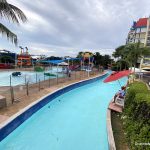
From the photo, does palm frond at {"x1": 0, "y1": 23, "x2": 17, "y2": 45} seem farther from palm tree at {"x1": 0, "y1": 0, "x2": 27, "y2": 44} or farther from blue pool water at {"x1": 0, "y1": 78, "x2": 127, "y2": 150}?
blue pool water at {"x1": 0, "y1": 78, "x2": 127, "y2": 150}

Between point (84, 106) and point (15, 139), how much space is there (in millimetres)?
6496

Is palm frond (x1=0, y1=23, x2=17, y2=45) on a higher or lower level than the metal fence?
higher

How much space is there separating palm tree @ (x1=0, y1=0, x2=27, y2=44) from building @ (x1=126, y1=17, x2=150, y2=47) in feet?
169

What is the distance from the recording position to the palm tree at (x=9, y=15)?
6973 mm

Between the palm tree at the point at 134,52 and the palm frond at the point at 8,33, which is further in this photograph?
the palm tree at the point at 134,52

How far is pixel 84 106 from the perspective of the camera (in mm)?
12312

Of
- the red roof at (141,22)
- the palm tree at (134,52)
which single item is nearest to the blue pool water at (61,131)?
the palm tree at (134,52)

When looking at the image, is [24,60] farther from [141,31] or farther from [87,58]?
[141,31]

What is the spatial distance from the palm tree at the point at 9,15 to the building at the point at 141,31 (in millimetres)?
51561

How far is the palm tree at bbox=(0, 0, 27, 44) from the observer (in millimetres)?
6973

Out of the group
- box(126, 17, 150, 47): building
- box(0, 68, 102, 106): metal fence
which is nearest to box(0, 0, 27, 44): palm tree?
box(0, 68, 102, 106): metal fence

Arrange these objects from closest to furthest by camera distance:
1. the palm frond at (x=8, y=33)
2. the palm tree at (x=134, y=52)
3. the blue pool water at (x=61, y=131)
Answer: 1. the blue pool water at (x=61, y=131)
2. the palm frond at (x=8, y=33)
3. the palm tree at (x=134, y=52)

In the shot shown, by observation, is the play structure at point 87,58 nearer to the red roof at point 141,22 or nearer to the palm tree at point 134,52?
the palm tree at point 134,52

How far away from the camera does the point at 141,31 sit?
2217 inches
